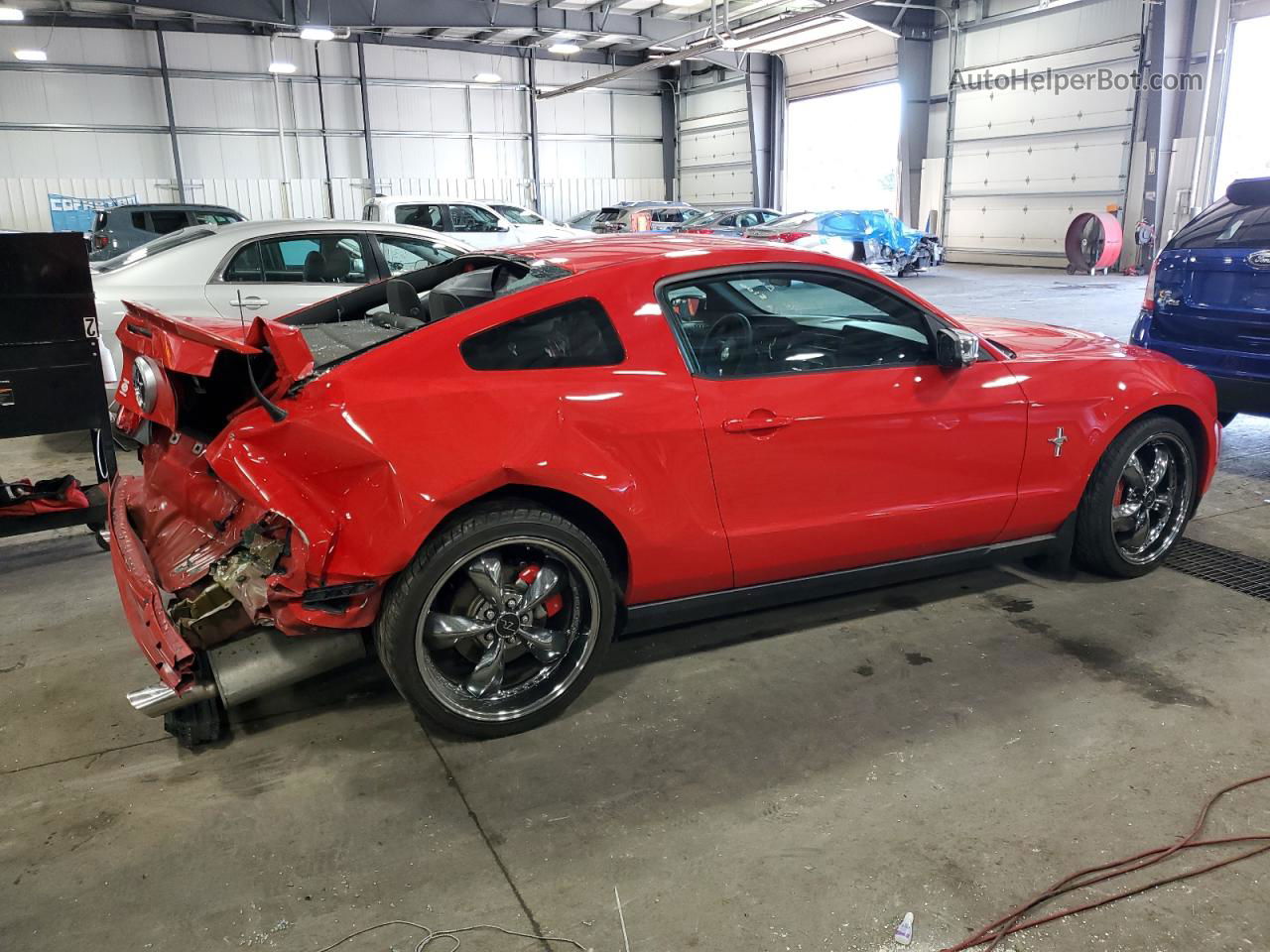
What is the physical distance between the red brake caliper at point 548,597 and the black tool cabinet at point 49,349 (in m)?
2.33

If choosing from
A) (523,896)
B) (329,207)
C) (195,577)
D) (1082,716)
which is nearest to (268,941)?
(523,896)

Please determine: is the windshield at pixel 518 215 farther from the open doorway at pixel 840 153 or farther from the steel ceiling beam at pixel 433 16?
the open doorway at pixel 840 153

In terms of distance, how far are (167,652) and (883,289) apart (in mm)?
2629

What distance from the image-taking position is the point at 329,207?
23.7 metres

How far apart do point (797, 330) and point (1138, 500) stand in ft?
6.06

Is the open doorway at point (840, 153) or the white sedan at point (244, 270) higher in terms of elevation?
the open doorway at point (840, 153)

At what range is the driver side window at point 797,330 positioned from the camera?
10.2ft

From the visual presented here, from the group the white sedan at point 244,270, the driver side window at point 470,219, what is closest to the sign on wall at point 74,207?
the driver side window at point 470,219

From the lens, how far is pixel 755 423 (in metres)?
3.01

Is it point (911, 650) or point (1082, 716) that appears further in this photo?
point (911, 650)

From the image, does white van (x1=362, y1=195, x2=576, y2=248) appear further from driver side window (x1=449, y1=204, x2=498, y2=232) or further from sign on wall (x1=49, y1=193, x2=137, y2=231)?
sign on wall (x1=49, y1=193, x2=137, y2=231)

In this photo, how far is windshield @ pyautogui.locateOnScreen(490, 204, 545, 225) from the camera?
49.1ft

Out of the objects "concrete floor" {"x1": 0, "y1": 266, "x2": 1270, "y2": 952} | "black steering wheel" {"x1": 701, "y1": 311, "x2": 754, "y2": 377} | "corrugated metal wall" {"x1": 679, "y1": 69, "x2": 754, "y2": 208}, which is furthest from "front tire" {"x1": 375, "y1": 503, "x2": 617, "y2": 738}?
"corrugated metal wall" {"x1": 679, "y1": 69, "x2": 754, "y2": 208}

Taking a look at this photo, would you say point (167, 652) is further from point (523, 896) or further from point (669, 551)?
point (669, 551)
